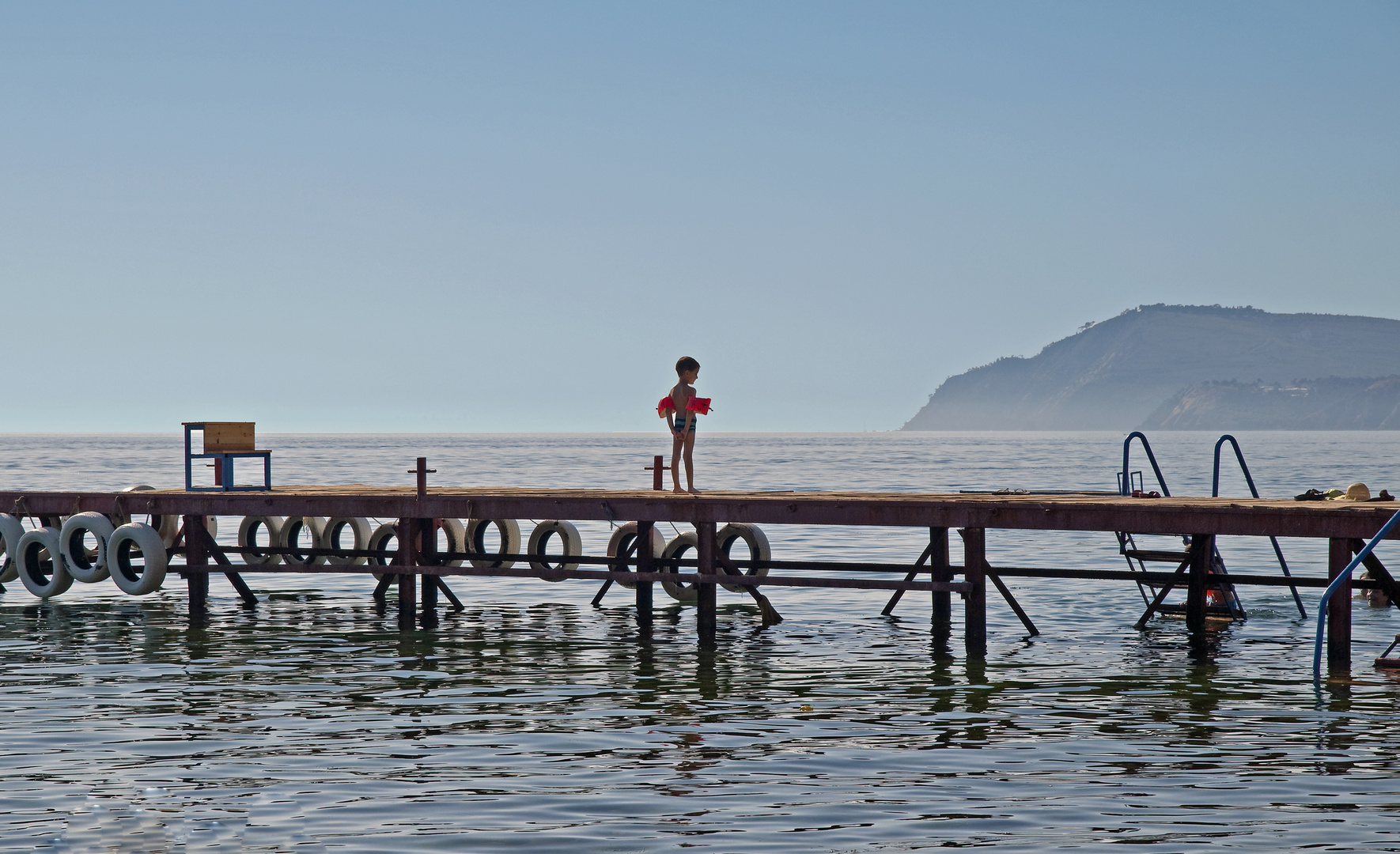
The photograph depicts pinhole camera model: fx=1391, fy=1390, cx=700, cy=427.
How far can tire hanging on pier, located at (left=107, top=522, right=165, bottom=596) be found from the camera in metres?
20.1

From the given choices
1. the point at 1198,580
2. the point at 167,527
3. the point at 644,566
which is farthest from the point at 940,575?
the point at 167,527

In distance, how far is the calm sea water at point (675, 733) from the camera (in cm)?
998

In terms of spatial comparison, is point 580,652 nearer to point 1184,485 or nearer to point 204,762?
point 204,762

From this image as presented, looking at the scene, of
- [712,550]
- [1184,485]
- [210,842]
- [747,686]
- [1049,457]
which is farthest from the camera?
[1049,457]

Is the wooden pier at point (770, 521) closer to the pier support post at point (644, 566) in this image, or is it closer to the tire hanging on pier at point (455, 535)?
the pier support post at point (644, 566)

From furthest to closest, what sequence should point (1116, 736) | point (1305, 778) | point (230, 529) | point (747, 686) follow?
point (230, 529) → point (747, 686) → point (1116, 736) → point (1305, 778)

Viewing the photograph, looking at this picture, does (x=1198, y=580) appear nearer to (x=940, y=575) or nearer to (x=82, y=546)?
(x=940, y=575)

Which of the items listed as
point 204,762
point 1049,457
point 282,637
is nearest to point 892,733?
point 204,762

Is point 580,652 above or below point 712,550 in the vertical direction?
below

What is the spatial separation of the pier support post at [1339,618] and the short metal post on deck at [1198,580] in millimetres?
2902

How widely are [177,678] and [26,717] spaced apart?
2.56 m

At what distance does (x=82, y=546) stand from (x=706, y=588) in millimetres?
9914

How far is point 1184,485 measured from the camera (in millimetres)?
73125

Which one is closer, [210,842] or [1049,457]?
[210,842]
